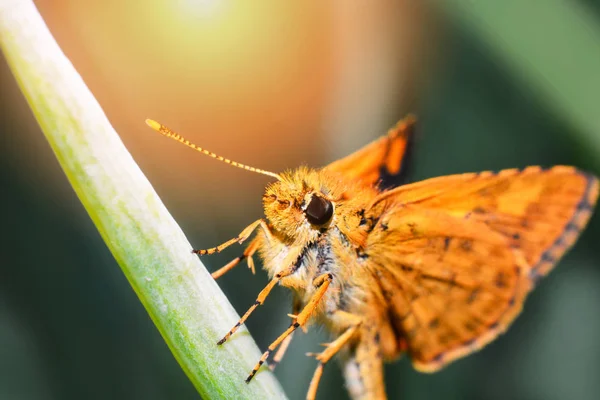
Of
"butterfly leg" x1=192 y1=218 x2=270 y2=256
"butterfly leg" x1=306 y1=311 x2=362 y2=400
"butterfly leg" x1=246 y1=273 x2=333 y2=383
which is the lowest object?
"butterfly leg" x1=306 y1=311 x2=362 y2=400

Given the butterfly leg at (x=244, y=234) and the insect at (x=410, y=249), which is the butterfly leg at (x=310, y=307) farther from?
the butterfly leg at (x=244, y=234)

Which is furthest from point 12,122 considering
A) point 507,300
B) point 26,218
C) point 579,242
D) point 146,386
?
point 579,242

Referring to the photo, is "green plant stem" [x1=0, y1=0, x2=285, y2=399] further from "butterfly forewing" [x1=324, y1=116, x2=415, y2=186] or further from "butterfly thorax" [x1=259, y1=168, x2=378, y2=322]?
"butterfly forewing" [x1=324, y1=116, x2=415, y2=186]

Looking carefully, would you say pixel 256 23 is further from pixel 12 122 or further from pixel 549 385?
pixel 549 385

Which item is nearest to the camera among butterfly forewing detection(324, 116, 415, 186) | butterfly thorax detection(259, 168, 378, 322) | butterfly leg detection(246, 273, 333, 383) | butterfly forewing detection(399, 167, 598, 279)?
butterfly leg detection(246, 273, 333, 383)

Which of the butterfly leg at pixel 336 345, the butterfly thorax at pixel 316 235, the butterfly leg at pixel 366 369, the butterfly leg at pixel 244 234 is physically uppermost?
the butterfly leg at pixel 244 234

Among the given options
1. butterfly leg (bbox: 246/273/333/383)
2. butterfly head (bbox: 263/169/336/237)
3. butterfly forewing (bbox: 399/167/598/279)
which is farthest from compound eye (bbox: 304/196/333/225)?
butterfly forewing (bbox: 399/167/598/279)

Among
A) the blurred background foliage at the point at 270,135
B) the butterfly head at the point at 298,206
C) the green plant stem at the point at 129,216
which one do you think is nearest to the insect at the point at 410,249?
the butterfly head at the point at 298,206
